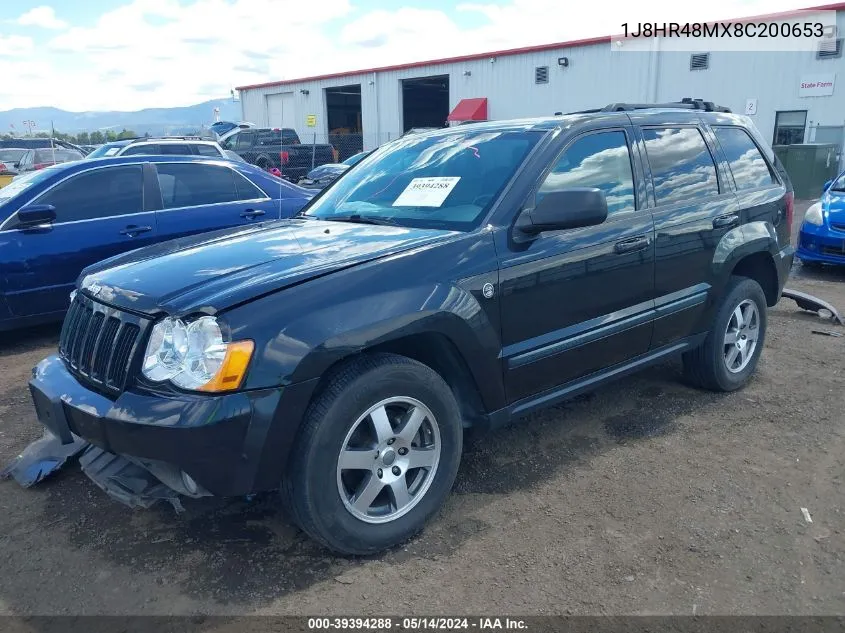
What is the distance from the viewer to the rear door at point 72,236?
5.69 meters

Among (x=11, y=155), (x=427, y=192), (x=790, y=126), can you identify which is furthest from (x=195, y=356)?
(x=790, y=126)

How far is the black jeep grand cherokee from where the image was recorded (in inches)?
99.3

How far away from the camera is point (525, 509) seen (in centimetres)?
326

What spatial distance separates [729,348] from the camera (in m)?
4.64

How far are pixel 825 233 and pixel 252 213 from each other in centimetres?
686

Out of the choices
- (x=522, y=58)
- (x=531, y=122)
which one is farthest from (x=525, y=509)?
(x=522, y=58)

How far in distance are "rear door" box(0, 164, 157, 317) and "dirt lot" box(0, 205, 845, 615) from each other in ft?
6.26

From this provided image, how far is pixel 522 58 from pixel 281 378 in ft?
90.4

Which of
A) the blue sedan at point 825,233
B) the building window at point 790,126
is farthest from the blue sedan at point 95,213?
the building window at point 790,126

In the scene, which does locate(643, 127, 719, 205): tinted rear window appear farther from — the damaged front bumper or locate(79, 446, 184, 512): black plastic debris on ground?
locate(79, 446, 184, 512): black plastic debris on ground

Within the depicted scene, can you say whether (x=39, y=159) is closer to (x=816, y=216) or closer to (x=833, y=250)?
(x=816, y=216)

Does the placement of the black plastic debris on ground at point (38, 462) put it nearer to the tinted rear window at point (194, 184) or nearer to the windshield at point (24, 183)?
the windshield at point (24, 183)

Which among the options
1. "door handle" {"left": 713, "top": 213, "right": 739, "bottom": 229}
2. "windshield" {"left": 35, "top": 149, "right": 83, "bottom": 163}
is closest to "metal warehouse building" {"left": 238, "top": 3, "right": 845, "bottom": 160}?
"windshield" {"left": 35, "top": 149, "right": 83, "bottom": 163}

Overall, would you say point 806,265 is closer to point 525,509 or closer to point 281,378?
point 525,509
